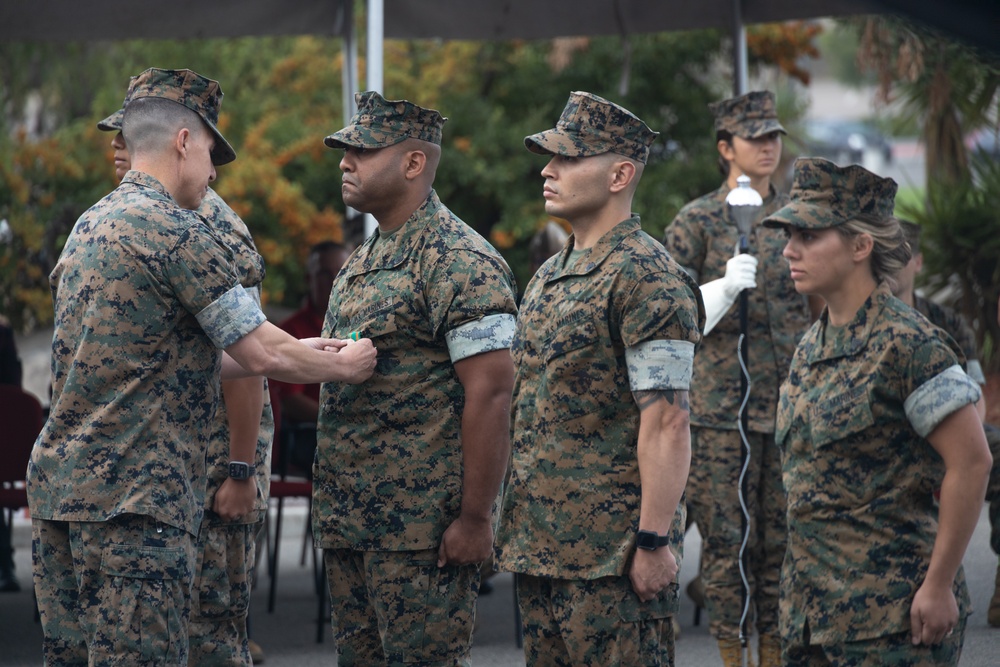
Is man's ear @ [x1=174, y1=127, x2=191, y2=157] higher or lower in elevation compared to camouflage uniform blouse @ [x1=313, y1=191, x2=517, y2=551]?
higher

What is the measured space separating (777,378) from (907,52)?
5320 millimetres

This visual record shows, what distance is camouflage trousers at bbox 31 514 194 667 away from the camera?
3322 mm

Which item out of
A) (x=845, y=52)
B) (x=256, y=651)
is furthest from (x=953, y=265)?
(x=845, y=52)

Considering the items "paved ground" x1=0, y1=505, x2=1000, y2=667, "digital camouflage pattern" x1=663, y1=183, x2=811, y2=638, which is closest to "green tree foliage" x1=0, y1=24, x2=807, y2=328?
"paved ground" x1=0, y1=505, x2=1000, y2=667

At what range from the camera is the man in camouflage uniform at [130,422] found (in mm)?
3338

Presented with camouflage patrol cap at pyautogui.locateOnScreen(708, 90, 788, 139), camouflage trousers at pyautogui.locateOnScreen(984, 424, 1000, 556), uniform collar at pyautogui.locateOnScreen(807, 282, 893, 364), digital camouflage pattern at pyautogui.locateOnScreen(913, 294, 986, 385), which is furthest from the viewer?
camouflage trousers at pyautogui.locateOnScreen(984, 424, 1000, 556)

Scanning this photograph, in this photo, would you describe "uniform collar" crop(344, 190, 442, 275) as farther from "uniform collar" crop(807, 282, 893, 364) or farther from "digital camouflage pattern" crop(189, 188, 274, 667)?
"uniform collar" crop(807, 282, 893, 364)

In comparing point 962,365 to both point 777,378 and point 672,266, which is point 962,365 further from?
point 777,378

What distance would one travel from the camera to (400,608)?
3725mm

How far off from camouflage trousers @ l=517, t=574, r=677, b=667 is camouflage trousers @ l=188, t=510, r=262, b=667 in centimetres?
143

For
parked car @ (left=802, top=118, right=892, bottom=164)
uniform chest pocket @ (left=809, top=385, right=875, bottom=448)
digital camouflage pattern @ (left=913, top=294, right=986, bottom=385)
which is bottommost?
uniform chest pocket @ (left=809, top=385, right=875, bottom=448)

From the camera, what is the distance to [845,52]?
52.9m

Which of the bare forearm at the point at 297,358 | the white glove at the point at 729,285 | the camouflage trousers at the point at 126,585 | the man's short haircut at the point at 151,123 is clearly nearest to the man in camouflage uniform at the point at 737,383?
the white glove at the point at 729,285

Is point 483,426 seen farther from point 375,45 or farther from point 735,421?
point 375,45
